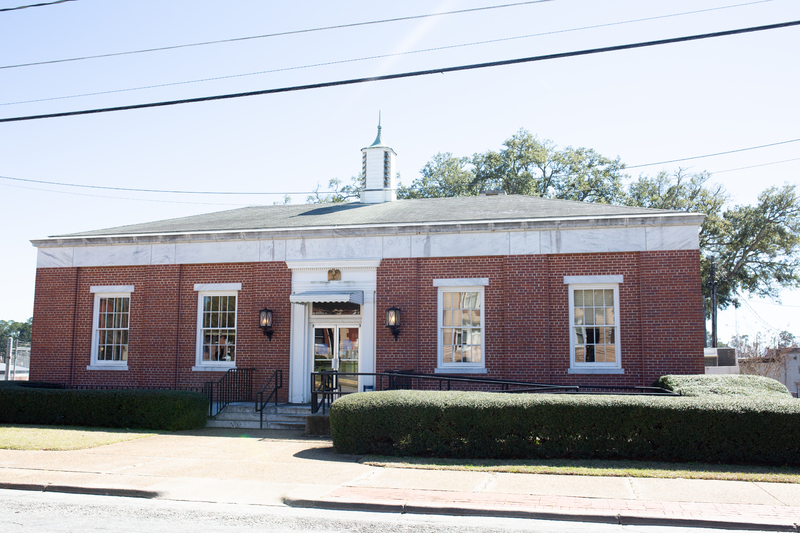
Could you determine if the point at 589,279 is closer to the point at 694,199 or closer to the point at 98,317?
the point at 98,317

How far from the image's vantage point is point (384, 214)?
62.8 feet

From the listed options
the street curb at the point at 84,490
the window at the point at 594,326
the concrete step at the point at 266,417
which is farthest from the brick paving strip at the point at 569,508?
the window at the point at 594,326

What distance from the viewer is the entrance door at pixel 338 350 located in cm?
1747

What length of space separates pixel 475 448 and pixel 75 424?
990 centimetres

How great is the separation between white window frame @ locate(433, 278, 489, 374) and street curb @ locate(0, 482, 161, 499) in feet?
28.9

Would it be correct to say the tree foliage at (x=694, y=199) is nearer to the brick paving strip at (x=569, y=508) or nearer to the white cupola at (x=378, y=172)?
the white cupola at (x=378, y=172)

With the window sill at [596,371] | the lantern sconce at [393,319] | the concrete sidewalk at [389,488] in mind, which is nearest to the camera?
the concrete sidewalk at [389,488]

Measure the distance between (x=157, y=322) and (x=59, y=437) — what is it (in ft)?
17.6

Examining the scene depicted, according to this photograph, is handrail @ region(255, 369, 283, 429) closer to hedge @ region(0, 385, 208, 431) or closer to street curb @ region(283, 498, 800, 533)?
hedge @ region(0, 385, 208, 431)

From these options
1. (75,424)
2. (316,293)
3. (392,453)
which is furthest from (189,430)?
(392,453)

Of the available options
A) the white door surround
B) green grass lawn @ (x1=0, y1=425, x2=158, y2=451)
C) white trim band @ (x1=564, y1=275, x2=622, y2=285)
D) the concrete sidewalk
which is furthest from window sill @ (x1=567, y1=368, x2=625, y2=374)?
green grass lawn @ (x1=0, y1=425, x2=158, y2=451)

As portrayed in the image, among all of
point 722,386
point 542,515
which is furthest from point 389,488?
point 722,386

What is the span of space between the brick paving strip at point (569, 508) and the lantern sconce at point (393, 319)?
8033mm

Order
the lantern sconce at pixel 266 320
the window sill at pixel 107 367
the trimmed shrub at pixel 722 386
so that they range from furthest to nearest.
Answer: the window sill at pixel 107 367
the lantern sconce at pixel 266 320
the trimmed shrub at pixel 722 386
